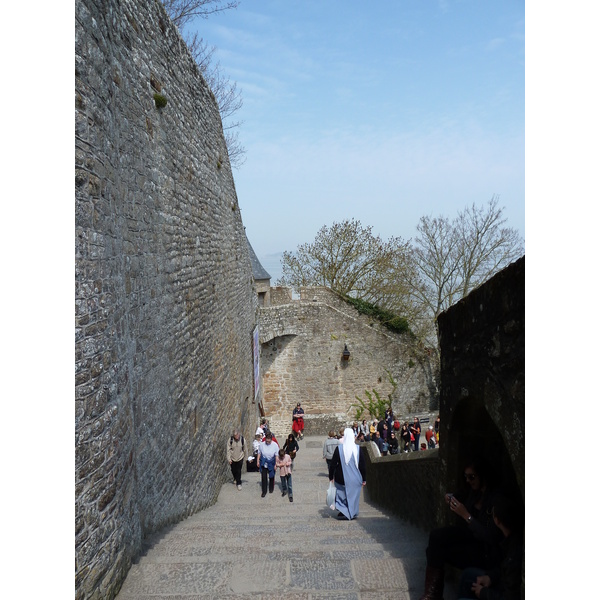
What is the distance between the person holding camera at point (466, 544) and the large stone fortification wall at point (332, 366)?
17154mm

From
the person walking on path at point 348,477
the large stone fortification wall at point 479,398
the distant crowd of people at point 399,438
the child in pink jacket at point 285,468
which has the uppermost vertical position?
the large stone fortification wall at point 479,398

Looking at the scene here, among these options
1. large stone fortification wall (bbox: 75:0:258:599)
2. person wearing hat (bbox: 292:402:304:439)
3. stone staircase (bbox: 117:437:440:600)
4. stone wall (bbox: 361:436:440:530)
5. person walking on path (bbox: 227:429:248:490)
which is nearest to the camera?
large stone fortification wall (bbox: 75:0:258:599)

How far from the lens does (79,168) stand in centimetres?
360

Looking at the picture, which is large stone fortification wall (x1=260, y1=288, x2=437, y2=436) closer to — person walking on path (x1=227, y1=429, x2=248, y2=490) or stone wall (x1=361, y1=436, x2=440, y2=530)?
person walking on path (x1=227, y1=429, x2=248, y2=490)

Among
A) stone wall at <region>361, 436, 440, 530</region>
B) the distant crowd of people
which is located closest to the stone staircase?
stone wall at <region>361, 436, 440, 530</region>

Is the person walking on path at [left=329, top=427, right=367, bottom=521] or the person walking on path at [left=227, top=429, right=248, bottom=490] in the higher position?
the person walking on path at [left=329, top=427, right=367, bottom=521]

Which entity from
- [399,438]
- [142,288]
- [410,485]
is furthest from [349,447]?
[399,438]

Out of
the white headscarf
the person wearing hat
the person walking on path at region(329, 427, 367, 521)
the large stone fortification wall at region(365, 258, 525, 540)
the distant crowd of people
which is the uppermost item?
the large stone fortification wall at region(365, 258, 525, 540)

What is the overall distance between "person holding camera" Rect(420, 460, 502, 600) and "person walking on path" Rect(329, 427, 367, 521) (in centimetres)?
300

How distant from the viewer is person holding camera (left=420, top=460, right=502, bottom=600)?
149 inches

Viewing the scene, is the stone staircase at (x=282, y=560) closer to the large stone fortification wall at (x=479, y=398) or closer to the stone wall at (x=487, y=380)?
the large stone fortification wall at (x=479, y=398)

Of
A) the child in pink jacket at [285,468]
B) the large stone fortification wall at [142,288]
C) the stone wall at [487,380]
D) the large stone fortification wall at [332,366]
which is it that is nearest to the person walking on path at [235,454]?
the large stone fortification wall at [142,288]

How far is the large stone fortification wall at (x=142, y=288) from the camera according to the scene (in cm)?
373

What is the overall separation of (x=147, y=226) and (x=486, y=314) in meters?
3.56
